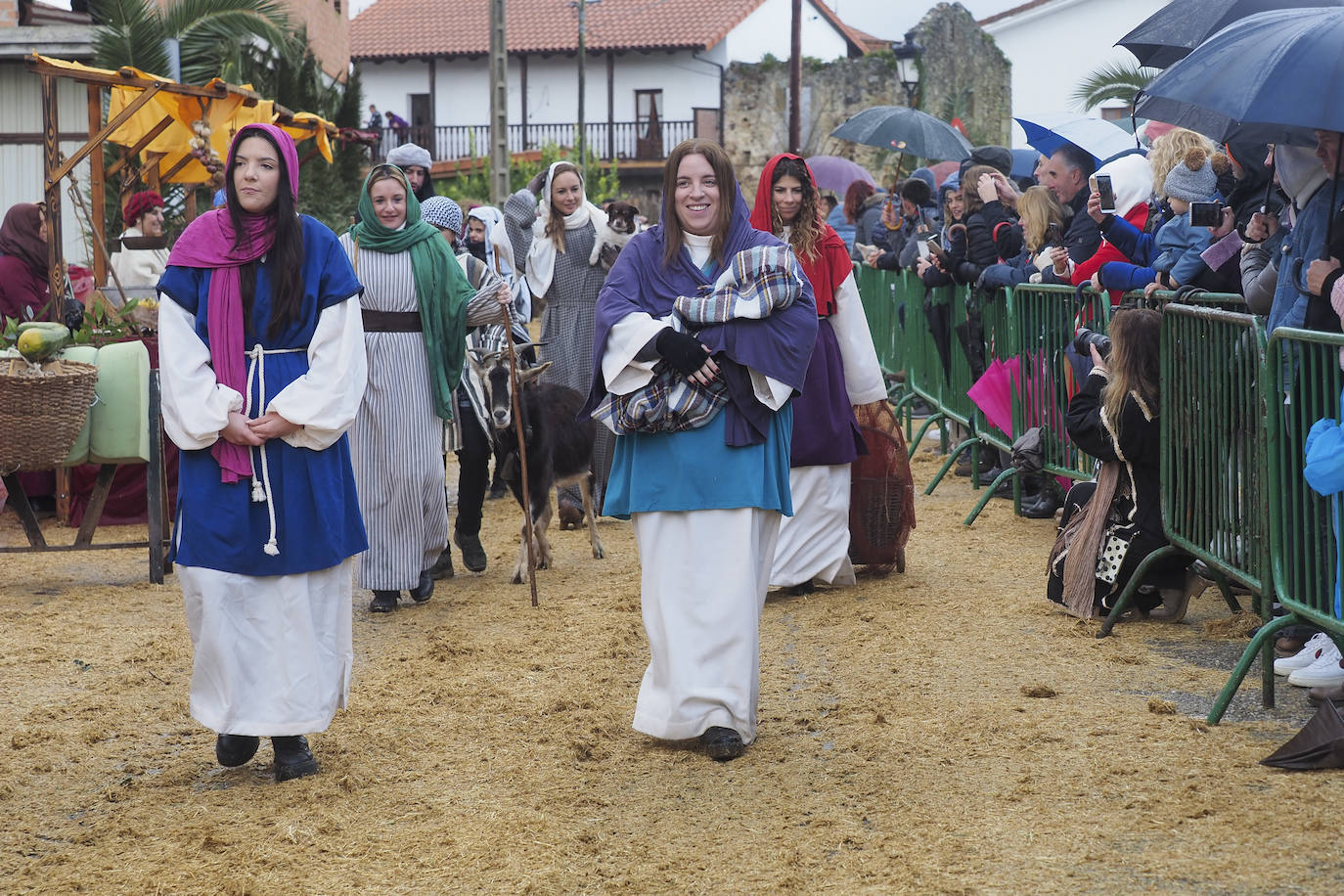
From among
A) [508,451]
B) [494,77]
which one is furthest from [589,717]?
[494,77]

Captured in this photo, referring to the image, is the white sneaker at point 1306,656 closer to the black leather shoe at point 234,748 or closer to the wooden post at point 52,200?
the black leather shoe at point 234,748

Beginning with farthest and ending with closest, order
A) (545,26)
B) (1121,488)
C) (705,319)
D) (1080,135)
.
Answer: (545,26) < (1080,135) < (1121,488) < (705,319)

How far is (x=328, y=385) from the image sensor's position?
16.2 ft

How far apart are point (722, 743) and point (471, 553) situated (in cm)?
384

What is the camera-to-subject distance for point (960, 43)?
4800 centimetres

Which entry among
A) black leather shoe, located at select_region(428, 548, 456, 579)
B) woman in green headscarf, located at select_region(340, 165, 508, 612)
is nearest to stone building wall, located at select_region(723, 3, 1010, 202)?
black leather shoe, located at select_region(428, 548, 456, 579)

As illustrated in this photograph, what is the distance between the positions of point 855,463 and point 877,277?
7.44 m

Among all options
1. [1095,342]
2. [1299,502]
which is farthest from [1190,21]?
[1299,502]

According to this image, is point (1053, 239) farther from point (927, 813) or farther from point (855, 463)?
point (927, 813)

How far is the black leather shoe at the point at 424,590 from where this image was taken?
25.9 ft

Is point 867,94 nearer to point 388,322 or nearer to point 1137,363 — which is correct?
point 388,322

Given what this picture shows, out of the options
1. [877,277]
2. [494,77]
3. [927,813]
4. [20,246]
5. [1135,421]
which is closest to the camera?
[927,813]

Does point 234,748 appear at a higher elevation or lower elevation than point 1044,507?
lower

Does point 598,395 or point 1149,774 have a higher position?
point 598,395
